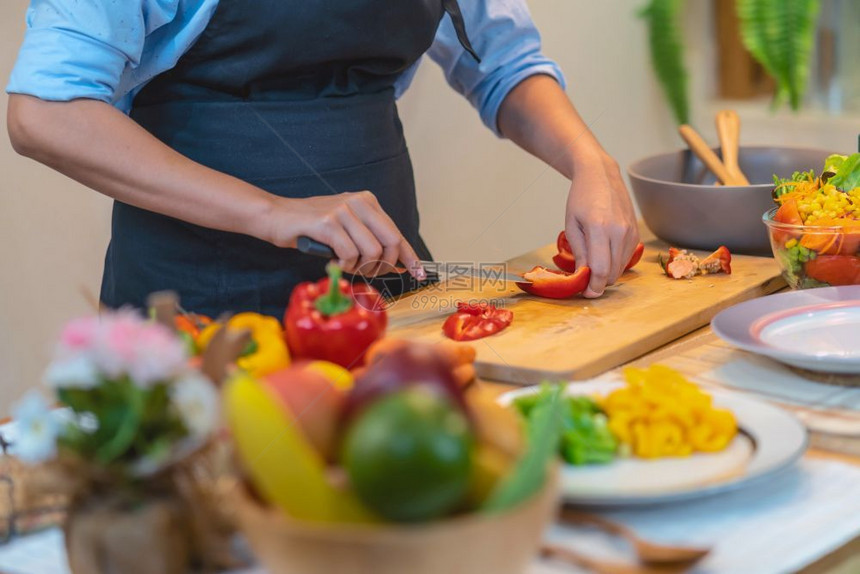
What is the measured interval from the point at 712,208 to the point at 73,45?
0.95m

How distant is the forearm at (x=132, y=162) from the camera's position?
4.27ft

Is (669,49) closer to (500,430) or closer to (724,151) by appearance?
(724,151)

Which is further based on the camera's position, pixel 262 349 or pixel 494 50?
pixel 494 50

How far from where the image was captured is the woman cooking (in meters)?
1.30

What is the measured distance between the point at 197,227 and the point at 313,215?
Result: 0.27 metres

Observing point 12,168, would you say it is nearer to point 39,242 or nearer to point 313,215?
point 39,242

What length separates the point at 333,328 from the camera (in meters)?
1.04

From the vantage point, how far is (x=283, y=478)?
59cm

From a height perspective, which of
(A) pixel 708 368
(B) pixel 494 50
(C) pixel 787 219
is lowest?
(A) pixel 708 368

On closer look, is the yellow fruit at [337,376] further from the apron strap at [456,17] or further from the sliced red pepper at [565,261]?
the apron strap at [456,17]

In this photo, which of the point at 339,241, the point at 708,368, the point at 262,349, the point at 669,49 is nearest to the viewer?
the point at 262,349

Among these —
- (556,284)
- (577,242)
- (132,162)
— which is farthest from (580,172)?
(132,162)

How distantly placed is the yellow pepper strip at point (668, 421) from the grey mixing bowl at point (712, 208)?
79 centimetres

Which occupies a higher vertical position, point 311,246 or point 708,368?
point 311,246
